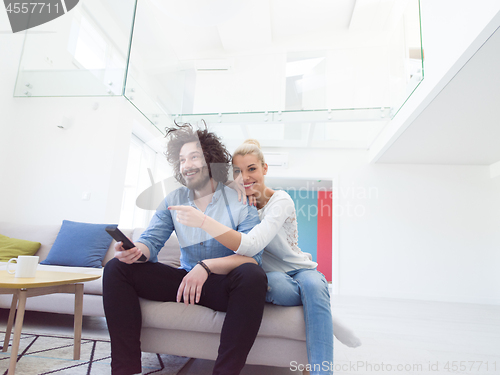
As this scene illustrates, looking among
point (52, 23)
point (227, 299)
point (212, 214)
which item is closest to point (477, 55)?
point (212, 214)

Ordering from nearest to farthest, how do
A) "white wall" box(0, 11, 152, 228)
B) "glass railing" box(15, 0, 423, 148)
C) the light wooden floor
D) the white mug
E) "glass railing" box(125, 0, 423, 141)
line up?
the white mug
the light wooden floor
"glass railing" box(15, 0, 423, 148)
"glass railing" box(125, 0, 423, 141)
"white wall" box(0, 11, 152, 228)

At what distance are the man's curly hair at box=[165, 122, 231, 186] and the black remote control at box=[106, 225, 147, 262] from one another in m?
0.44

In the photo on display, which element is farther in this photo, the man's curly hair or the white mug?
the man's curly hair

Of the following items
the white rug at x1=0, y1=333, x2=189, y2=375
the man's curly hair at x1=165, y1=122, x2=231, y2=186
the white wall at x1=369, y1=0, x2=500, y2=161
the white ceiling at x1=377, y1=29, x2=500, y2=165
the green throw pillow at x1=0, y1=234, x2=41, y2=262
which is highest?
the white wall at x1=369, y1=0, x2=500, y2=161

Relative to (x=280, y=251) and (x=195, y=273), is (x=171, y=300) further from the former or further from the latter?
(x=280, y=251)

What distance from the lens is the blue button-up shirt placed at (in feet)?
4.20

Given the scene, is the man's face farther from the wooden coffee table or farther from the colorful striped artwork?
the colorful striped artwork

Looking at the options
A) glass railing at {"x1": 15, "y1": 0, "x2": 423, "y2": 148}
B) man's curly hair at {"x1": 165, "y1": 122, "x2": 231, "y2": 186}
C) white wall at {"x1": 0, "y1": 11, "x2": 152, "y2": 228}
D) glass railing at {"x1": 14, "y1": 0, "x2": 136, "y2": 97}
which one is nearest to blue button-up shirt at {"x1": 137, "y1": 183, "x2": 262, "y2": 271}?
man's curly hair at {"x1": 165, "y1": 122, "x2": 231, "y2": 186}

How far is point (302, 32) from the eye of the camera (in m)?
5.91

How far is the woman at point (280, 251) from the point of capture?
1.08 m

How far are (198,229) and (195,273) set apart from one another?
223 millimetres

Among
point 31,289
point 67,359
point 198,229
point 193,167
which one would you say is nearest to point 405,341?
point 198,229

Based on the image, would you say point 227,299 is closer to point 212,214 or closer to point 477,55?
point 212,214

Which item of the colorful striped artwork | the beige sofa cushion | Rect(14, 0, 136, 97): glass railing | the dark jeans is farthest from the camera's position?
the colorful striped artwork
